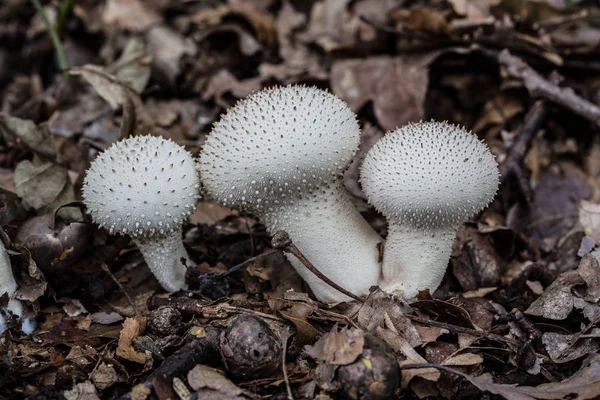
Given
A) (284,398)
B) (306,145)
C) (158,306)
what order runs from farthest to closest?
1. (158,306)
2. (306,145)
3. (284,398)

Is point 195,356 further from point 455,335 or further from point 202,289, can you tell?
point 455,335

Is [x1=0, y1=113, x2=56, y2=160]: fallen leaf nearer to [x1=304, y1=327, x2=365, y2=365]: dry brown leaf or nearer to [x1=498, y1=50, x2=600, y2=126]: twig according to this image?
[x1=304, y1=327, x2=365, y2=365]: dry brown leaf

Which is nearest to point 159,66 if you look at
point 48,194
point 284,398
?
point 48,194

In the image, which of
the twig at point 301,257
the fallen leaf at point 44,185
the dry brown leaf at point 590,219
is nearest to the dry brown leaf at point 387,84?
Answer: the dry brown leaf at point 590,219

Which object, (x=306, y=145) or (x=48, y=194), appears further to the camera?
(x=48, y=194)

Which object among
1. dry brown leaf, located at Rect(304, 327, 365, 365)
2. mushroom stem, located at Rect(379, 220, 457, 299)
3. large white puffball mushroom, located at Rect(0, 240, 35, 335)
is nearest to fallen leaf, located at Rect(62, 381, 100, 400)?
large white puffball mushroom, located at Rect(0, 240, 35, 335)

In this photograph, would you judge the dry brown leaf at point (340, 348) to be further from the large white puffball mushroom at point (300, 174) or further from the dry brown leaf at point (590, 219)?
the dry brown leaf at point (590, 219)
